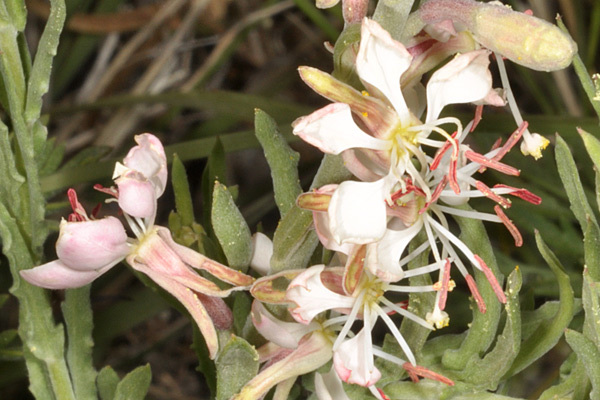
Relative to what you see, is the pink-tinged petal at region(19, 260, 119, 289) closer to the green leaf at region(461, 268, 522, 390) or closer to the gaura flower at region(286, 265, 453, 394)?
the gaura flower at region(286, 265, 453, 394)

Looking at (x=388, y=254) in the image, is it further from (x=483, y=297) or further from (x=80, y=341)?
(x=80, y=341)

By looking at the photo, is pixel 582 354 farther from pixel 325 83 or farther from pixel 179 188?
pixel 179 188

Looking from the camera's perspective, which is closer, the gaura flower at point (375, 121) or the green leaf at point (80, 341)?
the gaura flower at point (375, 121)

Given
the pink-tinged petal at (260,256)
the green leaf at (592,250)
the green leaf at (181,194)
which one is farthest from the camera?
the green leaf at (181,194)

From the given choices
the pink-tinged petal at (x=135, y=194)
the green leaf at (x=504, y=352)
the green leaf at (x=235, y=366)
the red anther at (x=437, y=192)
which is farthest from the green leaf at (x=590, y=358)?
the pink-tinged petal at (x=135, y=194)

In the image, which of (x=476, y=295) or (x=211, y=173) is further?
(x=211, y=173)

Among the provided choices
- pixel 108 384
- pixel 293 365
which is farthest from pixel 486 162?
pixel 108 384

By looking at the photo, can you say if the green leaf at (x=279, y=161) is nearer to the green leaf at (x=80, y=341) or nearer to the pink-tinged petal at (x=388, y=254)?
the pink-tinged petal at (x=388, y=254)

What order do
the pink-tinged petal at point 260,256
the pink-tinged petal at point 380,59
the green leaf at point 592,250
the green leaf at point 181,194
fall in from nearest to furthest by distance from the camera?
the pink-tinged petal at point 380,59 → the green leaf at point 592,250 → the pink-tinged petal at point 260,256 → the green leaf at point 181,194
